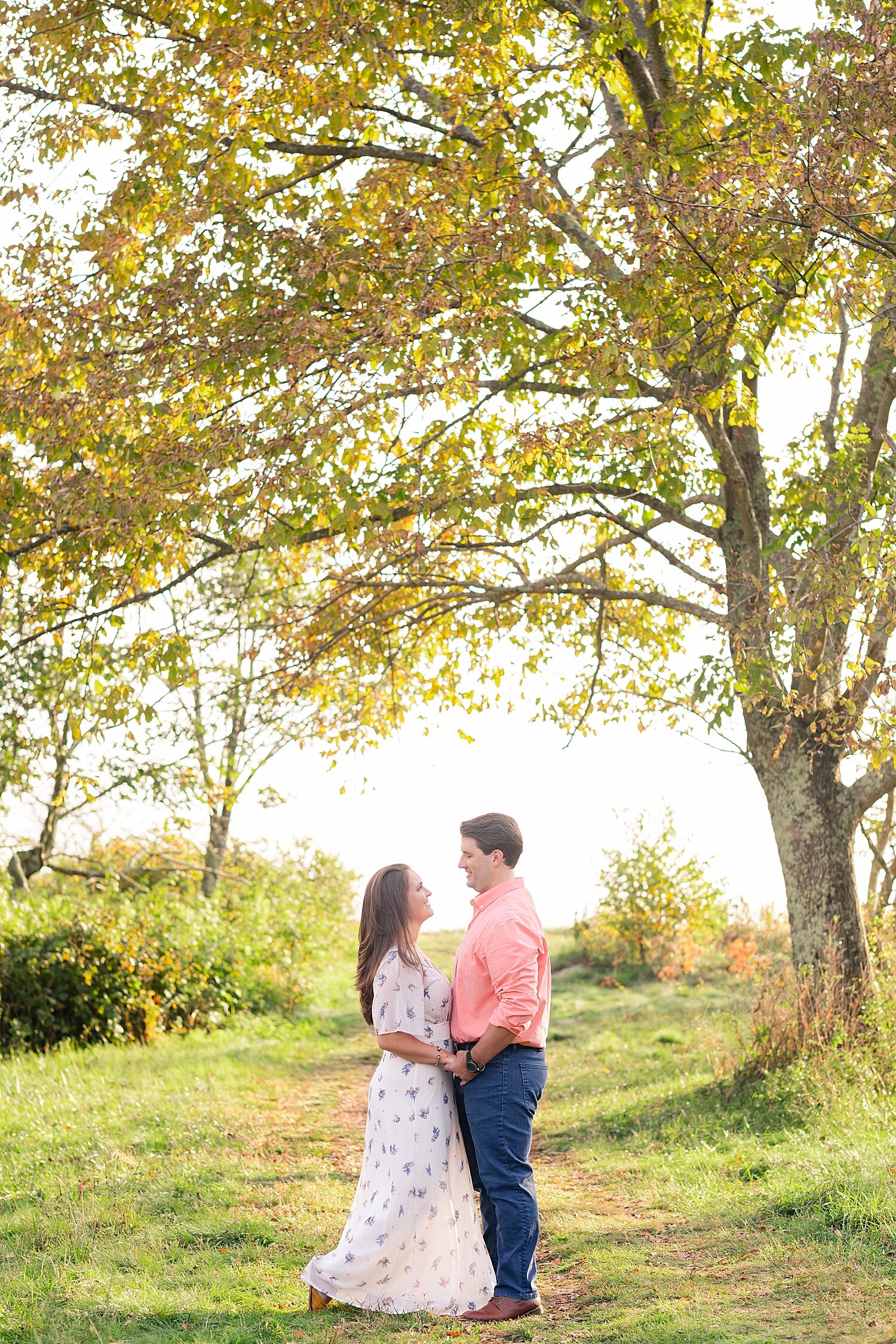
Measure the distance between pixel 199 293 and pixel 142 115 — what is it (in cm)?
138

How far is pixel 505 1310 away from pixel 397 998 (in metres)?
1.43

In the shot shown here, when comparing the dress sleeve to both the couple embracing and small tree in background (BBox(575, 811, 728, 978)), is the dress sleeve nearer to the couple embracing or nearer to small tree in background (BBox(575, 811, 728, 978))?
the couple embracing

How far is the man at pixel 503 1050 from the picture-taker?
4957 mm

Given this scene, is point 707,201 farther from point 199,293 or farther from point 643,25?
point 199,293

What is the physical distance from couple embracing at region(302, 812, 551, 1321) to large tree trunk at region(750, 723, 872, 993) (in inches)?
221

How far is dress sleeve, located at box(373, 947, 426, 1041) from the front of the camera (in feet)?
16.8

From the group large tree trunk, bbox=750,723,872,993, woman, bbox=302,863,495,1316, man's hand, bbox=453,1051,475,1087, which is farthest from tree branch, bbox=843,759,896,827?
man's hand, bbox=453,1051,475,1087

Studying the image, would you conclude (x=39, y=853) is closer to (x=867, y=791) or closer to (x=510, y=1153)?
(x=867, y=791)

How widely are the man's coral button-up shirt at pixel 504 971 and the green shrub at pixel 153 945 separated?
30.0ft

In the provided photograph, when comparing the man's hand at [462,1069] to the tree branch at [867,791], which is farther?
the tree branch at [867,791]

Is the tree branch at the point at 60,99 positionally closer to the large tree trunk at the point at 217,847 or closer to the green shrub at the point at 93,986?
the green shrub at the point at 93,986

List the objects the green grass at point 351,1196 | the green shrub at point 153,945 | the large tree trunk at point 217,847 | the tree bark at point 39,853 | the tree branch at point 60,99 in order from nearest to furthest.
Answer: the green grass at point 351,1196, the tree branch at point 60,99, the green shrub at point 153,945, the tree bark at point 39,853, the large tree trunk at point 217,847

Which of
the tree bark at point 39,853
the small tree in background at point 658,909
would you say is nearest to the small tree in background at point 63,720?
the tree bark at point 39,853

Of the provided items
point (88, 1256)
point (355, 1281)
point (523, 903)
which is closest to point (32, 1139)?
point (88, 1256)
